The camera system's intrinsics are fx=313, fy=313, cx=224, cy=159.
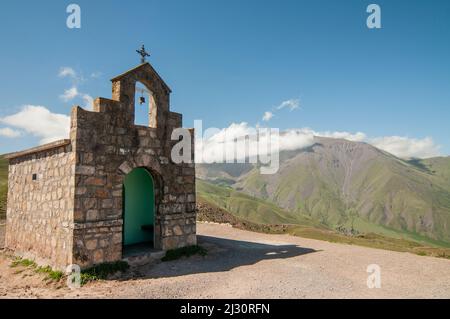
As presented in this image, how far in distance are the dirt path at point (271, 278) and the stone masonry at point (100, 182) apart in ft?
3.46

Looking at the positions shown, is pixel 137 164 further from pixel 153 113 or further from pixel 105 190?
pixel 153 113

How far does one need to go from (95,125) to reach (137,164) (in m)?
1.81

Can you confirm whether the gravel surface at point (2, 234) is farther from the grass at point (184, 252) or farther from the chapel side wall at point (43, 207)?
the grass at point (184, 252)

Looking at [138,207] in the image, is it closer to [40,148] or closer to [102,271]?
[102,271]

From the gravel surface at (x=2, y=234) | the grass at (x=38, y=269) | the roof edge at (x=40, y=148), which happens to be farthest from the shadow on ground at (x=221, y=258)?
the gravel surface at (x=2, y=234)

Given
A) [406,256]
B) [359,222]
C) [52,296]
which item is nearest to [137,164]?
[52,296]

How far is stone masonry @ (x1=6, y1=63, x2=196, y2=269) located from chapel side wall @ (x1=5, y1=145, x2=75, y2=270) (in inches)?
1.2

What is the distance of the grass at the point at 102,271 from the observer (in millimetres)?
8666

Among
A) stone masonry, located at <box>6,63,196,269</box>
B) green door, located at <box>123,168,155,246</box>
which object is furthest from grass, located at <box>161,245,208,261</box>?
green door, located at <box>123,168,155,246</box>

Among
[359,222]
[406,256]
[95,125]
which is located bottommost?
[359,222]

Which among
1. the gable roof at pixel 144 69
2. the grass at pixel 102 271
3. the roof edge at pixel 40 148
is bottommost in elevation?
the grass at pixel 102 271

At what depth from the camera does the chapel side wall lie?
921cm

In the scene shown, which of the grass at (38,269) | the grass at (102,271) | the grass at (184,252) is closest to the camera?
the grass at (102,271)
